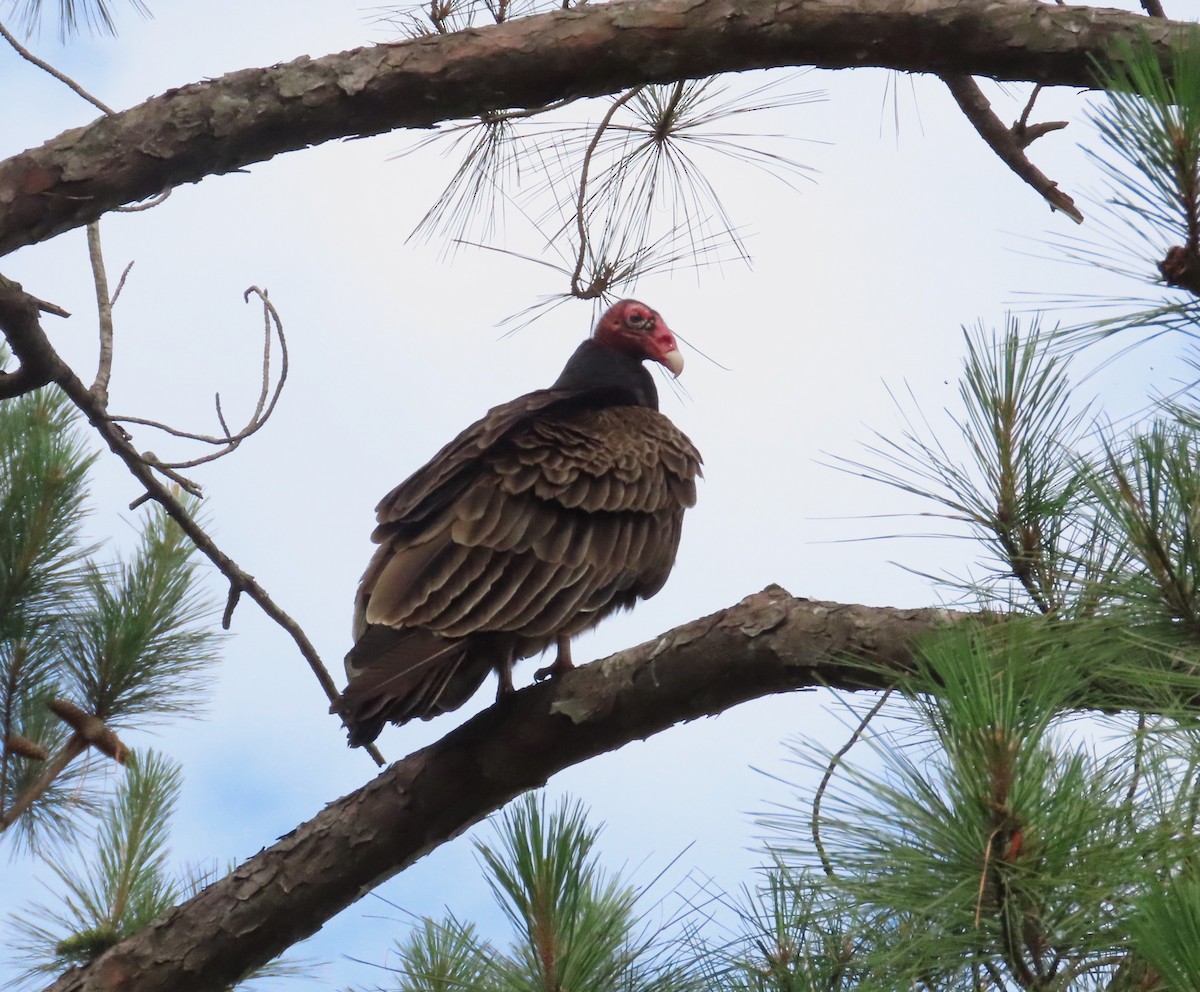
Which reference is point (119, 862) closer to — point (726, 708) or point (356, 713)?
point (356, 713)

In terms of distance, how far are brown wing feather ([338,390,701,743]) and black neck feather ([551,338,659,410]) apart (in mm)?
572

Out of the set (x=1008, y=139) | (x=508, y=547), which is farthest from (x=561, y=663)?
(x=1008, y=139)

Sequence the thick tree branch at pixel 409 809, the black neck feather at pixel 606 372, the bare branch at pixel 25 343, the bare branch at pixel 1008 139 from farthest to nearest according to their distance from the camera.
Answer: the black neck feather at pixel 606 372
the bare branch at pixel 1008 139
the bare branch at pixel 25 343
the thick tree branch at pixel 409 809

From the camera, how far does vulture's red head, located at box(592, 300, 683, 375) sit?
4.38 meters

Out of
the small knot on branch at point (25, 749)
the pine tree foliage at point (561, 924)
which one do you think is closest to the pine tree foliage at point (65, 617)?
the small knot on branch at point (25, 749)

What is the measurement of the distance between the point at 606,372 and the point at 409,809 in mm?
1867

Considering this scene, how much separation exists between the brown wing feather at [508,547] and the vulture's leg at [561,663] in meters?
0.03

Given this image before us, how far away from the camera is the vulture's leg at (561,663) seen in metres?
2.90

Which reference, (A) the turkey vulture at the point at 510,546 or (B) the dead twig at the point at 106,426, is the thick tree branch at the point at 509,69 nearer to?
(B) the dead twig at the point at 106,426

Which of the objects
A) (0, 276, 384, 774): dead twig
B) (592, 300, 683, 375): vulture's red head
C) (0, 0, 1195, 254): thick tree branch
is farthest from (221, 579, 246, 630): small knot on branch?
(592, 300, 683, 375): vulture's red head

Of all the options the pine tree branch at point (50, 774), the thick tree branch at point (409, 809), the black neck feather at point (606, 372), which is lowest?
the thick tree branch at point (409, 809)

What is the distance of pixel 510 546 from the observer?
3.01m

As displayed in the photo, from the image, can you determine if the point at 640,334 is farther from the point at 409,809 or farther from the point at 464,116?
the point at 409,809

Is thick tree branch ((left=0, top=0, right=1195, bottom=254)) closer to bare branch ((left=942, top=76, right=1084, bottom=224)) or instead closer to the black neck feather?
bare branch ((left=942, top=76, right=1084, bottom=224))
